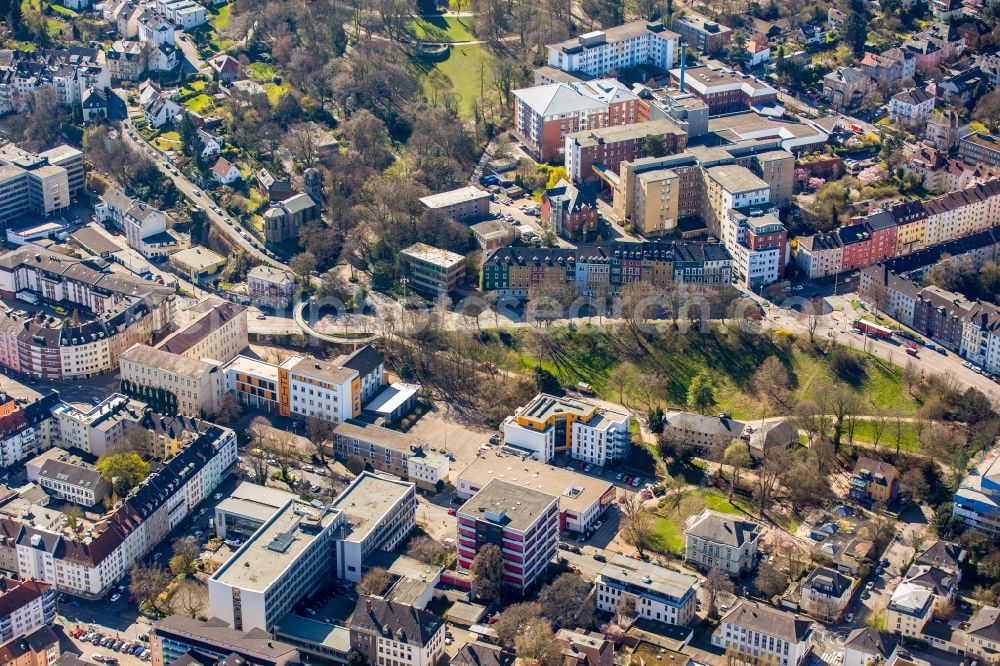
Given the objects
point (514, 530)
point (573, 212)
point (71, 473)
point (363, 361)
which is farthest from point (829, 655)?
point (573, 212)

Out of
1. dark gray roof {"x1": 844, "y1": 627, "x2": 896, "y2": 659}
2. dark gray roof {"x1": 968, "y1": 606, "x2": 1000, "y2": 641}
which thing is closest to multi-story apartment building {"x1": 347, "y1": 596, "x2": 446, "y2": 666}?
dark gray roof {"x1": 844, "y1": 627, "x2": 896, "y2": 659}

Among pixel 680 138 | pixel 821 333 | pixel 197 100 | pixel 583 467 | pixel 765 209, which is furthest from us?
pixel 197 100

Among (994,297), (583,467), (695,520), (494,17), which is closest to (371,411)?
(583,467)

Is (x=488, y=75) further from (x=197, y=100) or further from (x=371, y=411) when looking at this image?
(x=371, y=411)

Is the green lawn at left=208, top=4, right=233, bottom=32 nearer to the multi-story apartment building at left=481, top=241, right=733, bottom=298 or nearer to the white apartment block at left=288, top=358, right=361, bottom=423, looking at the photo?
the multi-story apartment building at left=481, top=241, right=733, bottom=298

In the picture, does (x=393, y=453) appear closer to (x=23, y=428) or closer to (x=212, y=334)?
(x=212, y=334)

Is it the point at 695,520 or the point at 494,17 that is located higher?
the point at 494,17

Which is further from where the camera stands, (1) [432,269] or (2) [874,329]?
(1) [432,269]
